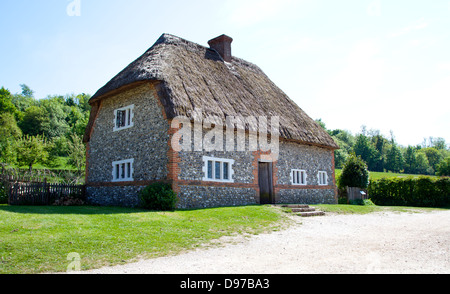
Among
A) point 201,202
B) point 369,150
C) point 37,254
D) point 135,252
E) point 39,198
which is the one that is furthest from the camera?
point 369,150

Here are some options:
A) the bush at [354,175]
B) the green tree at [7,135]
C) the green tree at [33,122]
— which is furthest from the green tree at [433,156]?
the green tree at [7,135]

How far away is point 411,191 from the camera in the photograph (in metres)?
26.9

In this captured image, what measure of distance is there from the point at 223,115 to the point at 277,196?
5.72 meters

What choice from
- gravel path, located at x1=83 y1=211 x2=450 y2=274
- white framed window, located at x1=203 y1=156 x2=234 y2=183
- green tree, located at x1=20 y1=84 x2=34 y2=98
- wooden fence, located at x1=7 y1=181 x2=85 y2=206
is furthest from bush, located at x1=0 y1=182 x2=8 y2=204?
green tree, located at x1=20 y1=84 x2=34 y2=98

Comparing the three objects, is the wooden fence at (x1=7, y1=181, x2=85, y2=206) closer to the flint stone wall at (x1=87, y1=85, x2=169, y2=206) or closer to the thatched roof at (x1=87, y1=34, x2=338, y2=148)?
the flint stone wall at (x1=87, y1=85, x2=169, y2=206)

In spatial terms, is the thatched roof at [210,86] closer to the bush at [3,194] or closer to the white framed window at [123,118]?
the white framed window at [123,118]

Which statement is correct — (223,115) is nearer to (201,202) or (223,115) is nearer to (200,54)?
(201,202)

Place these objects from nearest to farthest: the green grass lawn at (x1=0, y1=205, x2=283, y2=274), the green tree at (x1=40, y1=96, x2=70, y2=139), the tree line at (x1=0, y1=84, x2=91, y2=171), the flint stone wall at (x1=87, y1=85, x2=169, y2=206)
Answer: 1. the green grass lawn at (x1=0, y1=205, x2=283, y2=274)
2. the flint stone wall at (x1=87, y1=85, x2=169, y2=206)
3. the tree line at (x1=0, y1=84, x2=91, y2=171)
4. the green tree at (x1=40, y1=96, x2=70, y2=139)

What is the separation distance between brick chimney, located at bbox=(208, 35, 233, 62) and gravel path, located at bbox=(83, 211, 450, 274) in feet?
51.0

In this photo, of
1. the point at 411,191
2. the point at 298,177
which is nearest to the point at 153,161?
the point at 298,177

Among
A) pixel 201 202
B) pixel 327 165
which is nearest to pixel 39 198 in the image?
pixel 201 202

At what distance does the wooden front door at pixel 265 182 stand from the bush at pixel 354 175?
10.1m

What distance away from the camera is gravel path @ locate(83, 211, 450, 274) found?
18.1 ft

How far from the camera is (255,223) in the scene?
11227 millimetres
